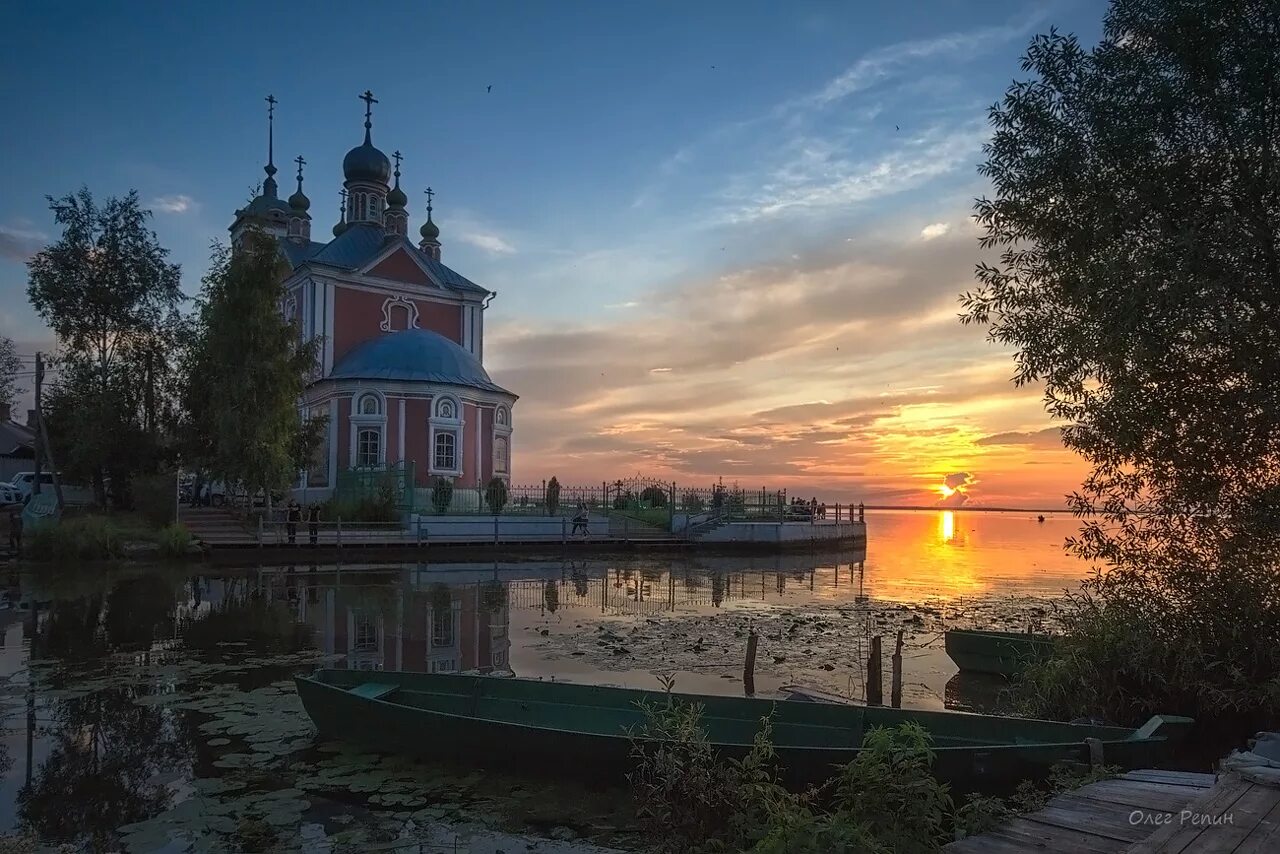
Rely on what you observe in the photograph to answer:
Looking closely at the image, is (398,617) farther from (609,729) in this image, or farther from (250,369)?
(250,369)

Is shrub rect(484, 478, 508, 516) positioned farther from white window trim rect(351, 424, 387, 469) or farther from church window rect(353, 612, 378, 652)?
church window rect(353, 612, 378, 652)

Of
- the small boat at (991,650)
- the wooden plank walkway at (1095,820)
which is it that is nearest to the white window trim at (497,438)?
the small boat at (991,650)

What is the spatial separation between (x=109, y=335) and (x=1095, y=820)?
39.3 metres

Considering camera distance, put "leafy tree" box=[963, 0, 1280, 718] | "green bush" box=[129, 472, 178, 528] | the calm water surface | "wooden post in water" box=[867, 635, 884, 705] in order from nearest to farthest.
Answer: the calm water surface, "leafy tree" box=[963, 0, 1280, 718], "wooden post in water" box=[867, 635, 884, 705], "green bush" box=[129, 472, 178, 528]

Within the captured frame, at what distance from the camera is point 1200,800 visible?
15.2 feet

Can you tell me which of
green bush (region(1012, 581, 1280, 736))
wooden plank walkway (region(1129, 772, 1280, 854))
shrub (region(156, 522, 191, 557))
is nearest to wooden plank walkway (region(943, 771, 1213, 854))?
wooden plank walkway (region(1129, 772, 1280, 854))

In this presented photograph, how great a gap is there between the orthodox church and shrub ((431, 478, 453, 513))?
2811 mm

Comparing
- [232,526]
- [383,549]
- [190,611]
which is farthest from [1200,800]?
[232,526]

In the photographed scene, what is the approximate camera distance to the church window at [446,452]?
124ft

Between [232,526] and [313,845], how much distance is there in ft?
93.5

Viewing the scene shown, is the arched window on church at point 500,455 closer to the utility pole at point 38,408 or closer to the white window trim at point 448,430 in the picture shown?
the white window trim at point 448,430

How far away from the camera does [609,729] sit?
8359 millimetres

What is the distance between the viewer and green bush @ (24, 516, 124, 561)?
980 inches

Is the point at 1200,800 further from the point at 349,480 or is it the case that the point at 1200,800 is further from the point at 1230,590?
the point at 349,480
